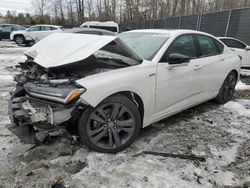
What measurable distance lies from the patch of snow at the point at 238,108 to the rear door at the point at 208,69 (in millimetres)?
474

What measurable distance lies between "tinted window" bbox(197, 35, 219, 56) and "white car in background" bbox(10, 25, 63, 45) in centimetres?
1602

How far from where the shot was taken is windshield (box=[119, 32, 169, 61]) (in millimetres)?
3492

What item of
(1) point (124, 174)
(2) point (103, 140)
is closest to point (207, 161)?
(1) point (124, 174)

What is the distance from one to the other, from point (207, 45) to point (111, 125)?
2.60 m

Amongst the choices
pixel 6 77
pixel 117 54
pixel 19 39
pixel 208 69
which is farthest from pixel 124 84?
pixel 19 39

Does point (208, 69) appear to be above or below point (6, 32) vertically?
above

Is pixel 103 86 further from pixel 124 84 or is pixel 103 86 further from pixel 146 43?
pixel 146 43

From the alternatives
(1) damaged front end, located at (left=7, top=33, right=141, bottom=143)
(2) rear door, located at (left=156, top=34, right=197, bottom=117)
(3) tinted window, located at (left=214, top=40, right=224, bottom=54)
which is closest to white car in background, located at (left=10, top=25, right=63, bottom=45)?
(3) tinted window, located at (left=214, top=40, right=224, bottom=54)

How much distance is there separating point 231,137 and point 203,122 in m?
0.60

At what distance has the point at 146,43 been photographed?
3746 millimetres

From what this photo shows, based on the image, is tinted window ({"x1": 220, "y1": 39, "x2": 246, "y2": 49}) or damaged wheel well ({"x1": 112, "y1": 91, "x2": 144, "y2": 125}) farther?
tinted window ({"x1": 220, "y1": 39, "x2": 246, "y2": 49})

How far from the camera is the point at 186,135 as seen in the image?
3.62m

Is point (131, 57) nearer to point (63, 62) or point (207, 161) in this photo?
point (63, 62)

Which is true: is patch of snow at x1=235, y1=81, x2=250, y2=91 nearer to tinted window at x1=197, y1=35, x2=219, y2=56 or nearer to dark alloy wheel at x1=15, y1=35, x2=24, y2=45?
tinted window at x1=197, y1=35, x2=219, y2=56
